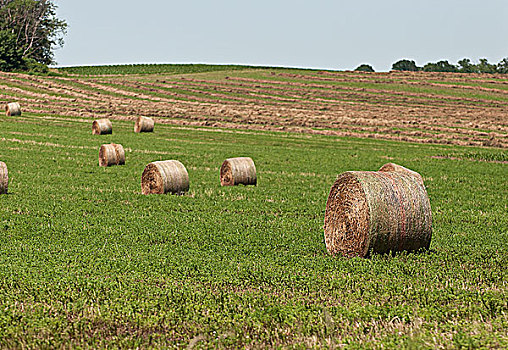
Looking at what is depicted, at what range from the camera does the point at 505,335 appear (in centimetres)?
541

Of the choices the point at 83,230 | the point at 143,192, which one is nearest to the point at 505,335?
the point at 83,230

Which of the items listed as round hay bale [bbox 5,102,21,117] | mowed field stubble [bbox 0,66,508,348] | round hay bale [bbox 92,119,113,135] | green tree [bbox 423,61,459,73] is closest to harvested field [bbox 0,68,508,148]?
round hay bale [bbox 5,102,21,117]

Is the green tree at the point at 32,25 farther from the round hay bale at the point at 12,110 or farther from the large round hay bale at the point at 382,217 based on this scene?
the large round hay bale at the point at 382,217

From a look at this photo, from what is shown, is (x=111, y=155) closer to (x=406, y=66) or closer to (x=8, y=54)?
(x=8, y=54)

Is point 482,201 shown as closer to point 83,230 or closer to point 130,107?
point 83,230

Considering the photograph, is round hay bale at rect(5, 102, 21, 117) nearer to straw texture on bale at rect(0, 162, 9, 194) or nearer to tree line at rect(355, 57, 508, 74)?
straw texture on bale at rect(0, 162, 9, 194)

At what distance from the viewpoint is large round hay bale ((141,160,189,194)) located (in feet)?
50.9

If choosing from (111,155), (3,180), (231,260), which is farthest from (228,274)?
(111,155)

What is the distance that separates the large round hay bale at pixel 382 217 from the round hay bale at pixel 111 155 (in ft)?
→ 44.3

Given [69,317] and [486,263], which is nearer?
[69,317]

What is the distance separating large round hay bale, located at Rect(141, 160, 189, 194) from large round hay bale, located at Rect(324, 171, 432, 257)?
6.87 metres

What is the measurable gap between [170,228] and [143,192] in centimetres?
526

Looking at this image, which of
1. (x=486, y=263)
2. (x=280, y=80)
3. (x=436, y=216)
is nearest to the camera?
(x=486, y=263)

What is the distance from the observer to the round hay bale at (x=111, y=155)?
2133cm
